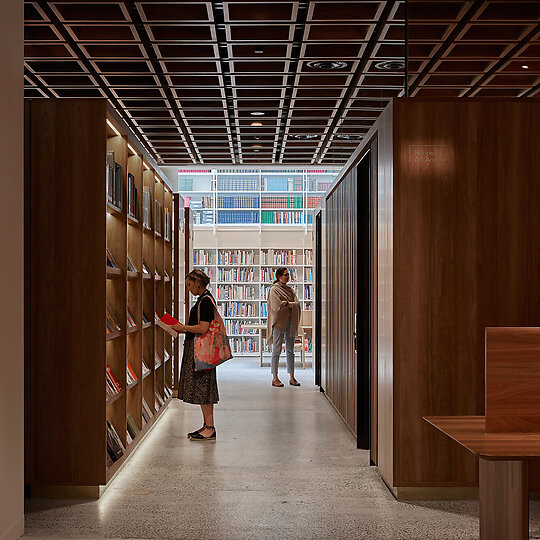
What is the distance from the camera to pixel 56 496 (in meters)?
4.94

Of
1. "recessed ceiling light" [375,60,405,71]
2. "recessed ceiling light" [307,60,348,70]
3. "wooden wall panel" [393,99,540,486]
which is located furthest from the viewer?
"recessed ceiling light" [307,60,348,70]

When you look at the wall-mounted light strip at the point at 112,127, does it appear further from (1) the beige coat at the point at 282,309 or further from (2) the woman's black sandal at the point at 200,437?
(1) the beige coat at the point at 282,309

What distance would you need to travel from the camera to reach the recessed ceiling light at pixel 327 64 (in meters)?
7.30

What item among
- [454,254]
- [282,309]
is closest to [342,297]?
[454,254]

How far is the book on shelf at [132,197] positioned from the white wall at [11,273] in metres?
1.86

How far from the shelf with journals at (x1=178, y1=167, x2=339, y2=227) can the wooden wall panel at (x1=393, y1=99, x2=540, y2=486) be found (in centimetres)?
1008

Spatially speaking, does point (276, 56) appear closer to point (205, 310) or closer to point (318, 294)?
point (205, 310)

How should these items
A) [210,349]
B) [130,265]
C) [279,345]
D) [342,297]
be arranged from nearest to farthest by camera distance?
[130,265]
[210,349]
[342,297]
[279,345]

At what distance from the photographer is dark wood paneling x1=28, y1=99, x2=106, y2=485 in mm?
4922

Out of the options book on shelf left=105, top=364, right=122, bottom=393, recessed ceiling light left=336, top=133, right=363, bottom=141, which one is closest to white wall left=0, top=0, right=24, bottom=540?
book on shelf left=105, top=364, right=122, bottom=393

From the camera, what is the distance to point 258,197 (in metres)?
15.1

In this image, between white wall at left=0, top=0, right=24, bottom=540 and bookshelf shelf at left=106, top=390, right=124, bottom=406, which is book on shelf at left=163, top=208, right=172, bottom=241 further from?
white wall at left=0, top=0, right=24, bottom=540

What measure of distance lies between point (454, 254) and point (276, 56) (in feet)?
10.4

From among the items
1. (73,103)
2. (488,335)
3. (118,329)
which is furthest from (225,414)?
(488,335)
